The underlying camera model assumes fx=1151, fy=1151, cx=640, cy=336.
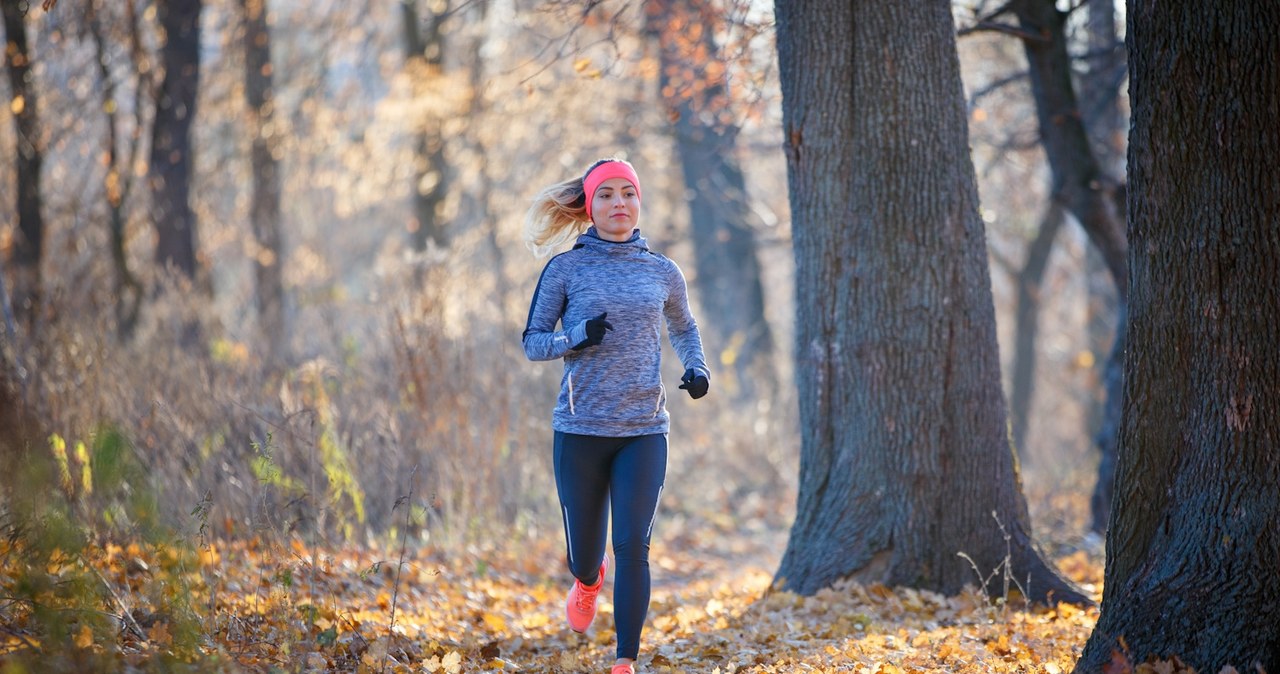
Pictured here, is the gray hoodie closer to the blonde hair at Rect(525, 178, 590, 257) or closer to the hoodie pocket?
the hoodie pocket

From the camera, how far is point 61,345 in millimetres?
7695

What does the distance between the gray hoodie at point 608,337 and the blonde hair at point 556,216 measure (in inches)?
14.2

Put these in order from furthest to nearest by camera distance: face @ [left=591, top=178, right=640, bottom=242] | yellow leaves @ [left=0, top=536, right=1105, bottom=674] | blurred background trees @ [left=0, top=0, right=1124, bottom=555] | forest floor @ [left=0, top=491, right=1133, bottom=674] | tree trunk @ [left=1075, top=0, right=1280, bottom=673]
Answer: blurred background trees @ [left=0, top=0, right=1124, bottom=555]
face @ [left=591, top=178, right=640, bottom=242]
yellow leaves @ [left=0, top=536, right=1105, bottom=674]
forest floor @ [left=0, top=491, right=1133, bottom=674]
tree trunk @ [left=1075, top=0, right=1280, bottom=673]

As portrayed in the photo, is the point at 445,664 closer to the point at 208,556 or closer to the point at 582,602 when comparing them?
the point at 582,602

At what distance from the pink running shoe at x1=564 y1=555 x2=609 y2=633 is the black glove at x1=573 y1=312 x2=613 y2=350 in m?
1.06

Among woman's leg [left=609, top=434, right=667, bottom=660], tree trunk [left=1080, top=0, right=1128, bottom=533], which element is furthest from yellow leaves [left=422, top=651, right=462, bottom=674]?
tree trunk [left=1080, top=0, right=1128, bottom=533]

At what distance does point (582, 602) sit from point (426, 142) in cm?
1172

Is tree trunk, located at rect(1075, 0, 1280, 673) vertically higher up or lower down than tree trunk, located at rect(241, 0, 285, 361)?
lower down

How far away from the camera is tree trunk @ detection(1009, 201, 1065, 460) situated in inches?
645

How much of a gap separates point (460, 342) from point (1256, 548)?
6.28 meters

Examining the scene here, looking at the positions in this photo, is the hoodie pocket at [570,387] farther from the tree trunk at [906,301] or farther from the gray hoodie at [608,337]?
the tree trunk at [906,301]

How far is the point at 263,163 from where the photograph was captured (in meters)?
15.6

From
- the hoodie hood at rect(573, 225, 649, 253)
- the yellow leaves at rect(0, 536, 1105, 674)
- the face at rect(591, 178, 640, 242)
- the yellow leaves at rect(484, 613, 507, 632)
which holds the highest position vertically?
the face at rect(591, 178, 640, 242)

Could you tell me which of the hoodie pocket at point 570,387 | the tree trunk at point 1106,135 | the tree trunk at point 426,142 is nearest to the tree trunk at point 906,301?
the tree trunk at point 1106,135
